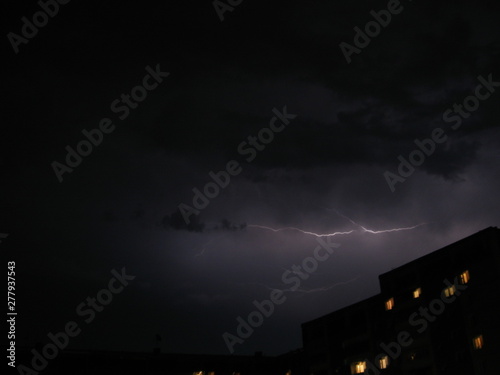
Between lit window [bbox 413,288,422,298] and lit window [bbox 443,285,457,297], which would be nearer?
lit window [bbox 443,285,457,297]

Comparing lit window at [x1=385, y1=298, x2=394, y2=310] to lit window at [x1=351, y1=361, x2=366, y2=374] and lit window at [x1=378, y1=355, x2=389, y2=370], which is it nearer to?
lit window at [x1=378, y1=355, x2=389, y2=370]

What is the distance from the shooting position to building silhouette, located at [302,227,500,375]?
112ft

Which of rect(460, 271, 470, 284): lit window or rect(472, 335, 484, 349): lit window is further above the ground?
rect(460, 271, 470, 284): lit window

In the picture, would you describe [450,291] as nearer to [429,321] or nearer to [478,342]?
[429,321]

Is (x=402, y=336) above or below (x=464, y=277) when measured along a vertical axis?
below

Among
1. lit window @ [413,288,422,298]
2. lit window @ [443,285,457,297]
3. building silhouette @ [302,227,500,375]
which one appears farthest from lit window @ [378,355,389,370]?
lit window @ [443,285,457,297]

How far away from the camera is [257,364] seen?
54656mm

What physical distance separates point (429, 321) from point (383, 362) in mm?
6450

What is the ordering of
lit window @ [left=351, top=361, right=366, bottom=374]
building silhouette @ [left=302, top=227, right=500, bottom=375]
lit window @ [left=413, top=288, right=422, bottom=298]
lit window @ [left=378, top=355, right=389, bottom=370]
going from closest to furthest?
building silhouette @ [left=302, top=227, right=500, bottom=375] → lit window @ [left=413, top=288, right=422, bottom=298] → lit window @ [left=378, top=355, right=389, bottom=370] → lit window @ [left=351, top=361, right=366, bottom=374]

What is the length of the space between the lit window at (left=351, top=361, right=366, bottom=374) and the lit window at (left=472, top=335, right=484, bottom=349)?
485 inches

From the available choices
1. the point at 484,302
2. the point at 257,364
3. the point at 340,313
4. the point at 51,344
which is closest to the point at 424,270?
the point at 484,302

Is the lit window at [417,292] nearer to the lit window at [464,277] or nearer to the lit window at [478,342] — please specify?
the lit window at [464,277]

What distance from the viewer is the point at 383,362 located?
42688 millimetres

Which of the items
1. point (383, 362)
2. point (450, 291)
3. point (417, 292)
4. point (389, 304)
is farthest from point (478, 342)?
point (383, 362)
